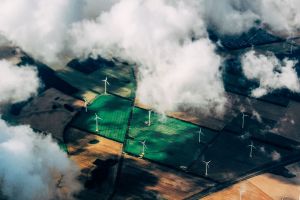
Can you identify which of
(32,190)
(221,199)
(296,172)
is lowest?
(32,190)

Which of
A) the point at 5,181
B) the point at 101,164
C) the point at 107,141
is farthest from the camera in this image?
the point at 107,141

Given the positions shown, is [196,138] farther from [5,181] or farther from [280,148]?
[5,181]

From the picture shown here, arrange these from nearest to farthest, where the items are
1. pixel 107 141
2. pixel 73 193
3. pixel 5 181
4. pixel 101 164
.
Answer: pixel 5 181, pixel 73 193, pixel 101 164, pixel 107 141

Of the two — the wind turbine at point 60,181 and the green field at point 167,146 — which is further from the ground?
the green field at point 167,146

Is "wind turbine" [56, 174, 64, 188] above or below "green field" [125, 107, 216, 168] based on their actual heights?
below

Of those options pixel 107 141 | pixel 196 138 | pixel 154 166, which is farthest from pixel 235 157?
pixel 107 141

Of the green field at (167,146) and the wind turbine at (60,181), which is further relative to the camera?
the green field at (167,146)

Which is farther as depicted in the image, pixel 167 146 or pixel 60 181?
pixel 167 146

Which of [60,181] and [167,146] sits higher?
[167,146]

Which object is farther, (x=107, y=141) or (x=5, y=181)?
(x=107, y=141)

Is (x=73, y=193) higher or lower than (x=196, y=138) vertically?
lower

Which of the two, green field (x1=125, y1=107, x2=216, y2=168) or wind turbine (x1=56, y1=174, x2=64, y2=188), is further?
green field (x1=125, y1=107, x2=216, y2=168)
